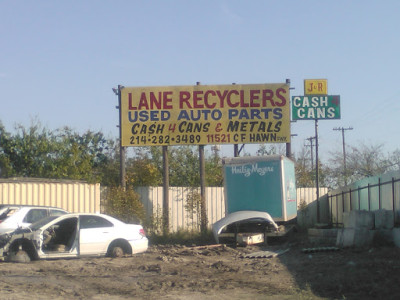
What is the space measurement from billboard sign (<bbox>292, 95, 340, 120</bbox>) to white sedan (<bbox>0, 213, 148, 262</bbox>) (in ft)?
42.0

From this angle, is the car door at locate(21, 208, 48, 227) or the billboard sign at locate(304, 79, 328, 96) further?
the billboard sign at locate(304, 79, 328, 96)

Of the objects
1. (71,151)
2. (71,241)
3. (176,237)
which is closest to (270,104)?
(176,237)

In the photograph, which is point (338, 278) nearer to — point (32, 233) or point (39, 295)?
point (39, 295)

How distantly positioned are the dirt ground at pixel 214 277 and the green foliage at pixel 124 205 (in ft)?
27.2

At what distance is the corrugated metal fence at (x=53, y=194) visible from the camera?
24.1 m

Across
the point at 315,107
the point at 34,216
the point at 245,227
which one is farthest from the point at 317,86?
the point at 34,216

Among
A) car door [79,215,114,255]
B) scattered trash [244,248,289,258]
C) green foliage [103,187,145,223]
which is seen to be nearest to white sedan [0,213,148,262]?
car door [79,215,114,255]

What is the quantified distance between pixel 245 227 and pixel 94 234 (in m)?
6.66

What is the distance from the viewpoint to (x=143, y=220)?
91.6 feet

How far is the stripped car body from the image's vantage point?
2175 centimetres

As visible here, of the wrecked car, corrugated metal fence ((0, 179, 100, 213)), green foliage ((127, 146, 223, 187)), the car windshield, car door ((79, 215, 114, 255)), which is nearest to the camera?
the car windshield

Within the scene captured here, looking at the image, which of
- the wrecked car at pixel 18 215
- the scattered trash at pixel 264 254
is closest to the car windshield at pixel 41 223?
the wrecked car at pixel 18 215

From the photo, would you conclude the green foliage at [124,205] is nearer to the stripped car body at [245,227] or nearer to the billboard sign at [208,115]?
the billboard sign at [208,115]

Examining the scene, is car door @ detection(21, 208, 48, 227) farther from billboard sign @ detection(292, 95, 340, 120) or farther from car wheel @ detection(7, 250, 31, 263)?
billboard sign @ detection(292, 95, 340, 120)
